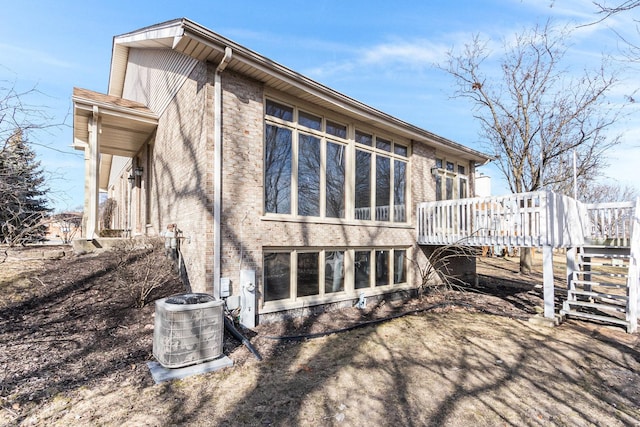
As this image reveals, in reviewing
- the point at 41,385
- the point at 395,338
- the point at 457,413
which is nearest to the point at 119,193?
the point at 41,385

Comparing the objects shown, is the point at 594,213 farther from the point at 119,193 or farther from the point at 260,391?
the point at 119,193

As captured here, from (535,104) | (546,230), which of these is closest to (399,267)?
(546,230)

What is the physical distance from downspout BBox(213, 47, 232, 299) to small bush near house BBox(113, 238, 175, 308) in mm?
1338

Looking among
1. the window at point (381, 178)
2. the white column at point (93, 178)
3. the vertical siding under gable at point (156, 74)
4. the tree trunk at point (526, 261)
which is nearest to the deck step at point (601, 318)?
the window at point (381, 178)

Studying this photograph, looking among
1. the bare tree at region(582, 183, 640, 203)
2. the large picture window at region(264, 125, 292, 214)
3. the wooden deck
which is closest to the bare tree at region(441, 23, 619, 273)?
the wooden deck

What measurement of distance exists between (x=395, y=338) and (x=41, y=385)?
473 cm

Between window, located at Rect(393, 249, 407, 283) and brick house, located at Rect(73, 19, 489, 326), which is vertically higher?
brick house, located at Rect(73, 19, 489, 326)

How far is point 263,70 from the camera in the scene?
18.9 ft

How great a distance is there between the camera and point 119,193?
584 inches

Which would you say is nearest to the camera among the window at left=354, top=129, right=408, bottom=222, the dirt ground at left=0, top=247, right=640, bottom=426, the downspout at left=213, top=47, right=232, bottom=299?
the dirt ground at left=0, top=247, right=640, bottom=426

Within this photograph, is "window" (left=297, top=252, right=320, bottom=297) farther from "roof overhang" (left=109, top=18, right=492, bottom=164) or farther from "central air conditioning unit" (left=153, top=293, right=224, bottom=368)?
"roof overhang" (left=109, top=18, right=492, bottom=164)

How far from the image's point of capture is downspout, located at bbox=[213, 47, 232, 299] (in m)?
5.42

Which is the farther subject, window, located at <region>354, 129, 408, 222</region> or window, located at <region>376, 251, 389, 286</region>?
window, located at <region>376, 251, 389, 286</region>

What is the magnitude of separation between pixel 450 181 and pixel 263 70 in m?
7.55
